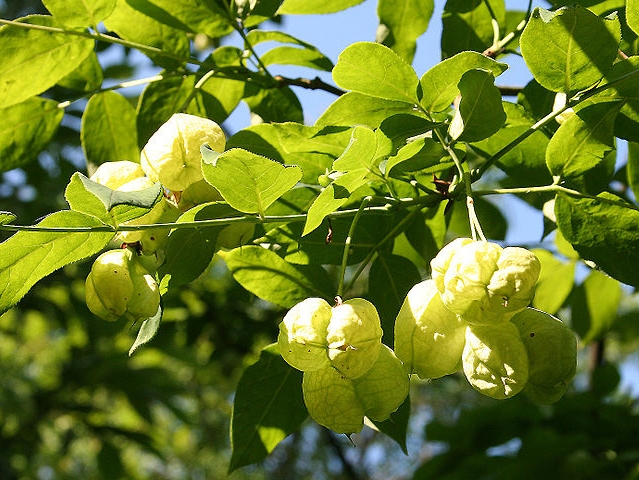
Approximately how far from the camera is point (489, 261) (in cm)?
86

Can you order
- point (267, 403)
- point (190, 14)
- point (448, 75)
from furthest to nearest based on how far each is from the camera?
point (190, 14), point (267, 403), point (448, 75)

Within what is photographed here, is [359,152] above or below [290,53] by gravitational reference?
above

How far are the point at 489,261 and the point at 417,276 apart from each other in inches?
18.0

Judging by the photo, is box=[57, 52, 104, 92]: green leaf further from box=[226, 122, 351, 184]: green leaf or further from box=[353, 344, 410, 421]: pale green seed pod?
box=[353, 344, 410, 421]: pale green seed pod

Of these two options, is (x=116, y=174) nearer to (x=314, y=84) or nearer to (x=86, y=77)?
(x=86, y=77)

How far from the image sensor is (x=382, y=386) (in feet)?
3.18

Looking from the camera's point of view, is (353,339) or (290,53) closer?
(353,339)

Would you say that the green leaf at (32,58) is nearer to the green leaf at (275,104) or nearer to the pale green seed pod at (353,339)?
the green leaf at (275,104)

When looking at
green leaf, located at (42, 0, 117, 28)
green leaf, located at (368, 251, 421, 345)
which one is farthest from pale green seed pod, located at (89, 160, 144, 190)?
green leaf, located at (368, 251, 421, 345)

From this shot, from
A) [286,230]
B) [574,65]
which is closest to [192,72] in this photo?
[286,230]

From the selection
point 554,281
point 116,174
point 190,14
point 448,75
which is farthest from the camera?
point 554,281

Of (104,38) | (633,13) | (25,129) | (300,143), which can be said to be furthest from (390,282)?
(25,129)

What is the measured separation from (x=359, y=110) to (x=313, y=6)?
44 cm

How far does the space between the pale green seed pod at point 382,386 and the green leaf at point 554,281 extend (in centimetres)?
110
